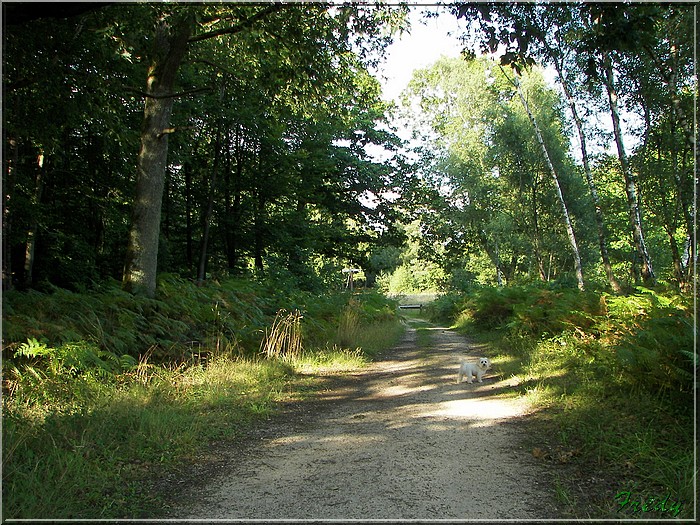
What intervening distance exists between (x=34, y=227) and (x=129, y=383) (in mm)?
6690

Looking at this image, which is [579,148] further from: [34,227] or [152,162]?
[34,227]

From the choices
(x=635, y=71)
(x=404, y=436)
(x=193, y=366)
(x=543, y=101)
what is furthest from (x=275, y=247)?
(x=543, y=101)

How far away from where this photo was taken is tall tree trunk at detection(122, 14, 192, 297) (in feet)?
29.9

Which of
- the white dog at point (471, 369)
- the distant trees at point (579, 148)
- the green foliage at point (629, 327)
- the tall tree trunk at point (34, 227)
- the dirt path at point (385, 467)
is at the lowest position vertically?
the dirt path at point (385, 467)

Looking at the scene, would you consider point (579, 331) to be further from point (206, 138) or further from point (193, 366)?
point (206, 138)

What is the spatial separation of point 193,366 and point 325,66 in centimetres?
618

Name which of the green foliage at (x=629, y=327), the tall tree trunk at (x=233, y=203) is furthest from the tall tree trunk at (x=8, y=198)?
the green foliage at (x=629, y=327)

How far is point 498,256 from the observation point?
30328 millimetres

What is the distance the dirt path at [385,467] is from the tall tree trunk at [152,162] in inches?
191

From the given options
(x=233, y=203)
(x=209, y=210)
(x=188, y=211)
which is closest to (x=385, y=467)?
(x=209, y=210)

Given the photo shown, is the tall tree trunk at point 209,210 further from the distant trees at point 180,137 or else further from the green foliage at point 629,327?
the green foliage at point 629,327

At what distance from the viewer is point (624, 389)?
17.0 ft

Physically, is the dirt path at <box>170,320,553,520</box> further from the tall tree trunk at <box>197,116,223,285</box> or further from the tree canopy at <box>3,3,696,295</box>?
the tall tree trunk at <box>197,116,223,285</box>

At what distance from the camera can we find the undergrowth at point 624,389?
3562mm
